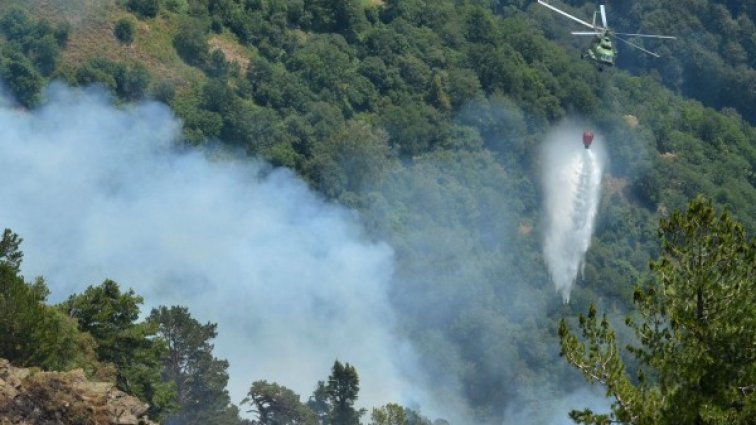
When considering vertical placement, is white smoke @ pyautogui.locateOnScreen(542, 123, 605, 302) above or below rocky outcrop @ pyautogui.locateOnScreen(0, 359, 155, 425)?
above

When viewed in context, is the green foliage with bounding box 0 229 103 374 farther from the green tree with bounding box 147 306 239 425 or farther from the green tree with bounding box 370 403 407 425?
the green tree with bounding box 370 403 407 425

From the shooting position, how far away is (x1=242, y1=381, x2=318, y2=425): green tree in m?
89.1

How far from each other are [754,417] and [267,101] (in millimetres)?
101756

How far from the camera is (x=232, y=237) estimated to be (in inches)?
4719

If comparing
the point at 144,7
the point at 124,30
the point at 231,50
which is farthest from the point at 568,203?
the point at 124,30

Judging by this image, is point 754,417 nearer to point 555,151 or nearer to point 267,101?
point 267,101

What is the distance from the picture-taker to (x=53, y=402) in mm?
57562

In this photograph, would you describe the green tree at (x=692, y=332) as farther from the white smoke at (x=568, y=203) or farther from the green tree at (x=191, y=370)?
the white smoke at (x=568, y=203)

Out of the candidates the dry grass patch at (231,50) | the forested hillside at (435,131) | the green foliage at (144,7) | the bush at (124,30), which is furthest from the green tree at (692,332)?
the dry grass patch at (231,50)

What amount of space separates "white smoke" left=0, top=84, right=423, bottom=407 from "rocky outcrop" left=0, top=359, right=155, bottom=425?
163 feet

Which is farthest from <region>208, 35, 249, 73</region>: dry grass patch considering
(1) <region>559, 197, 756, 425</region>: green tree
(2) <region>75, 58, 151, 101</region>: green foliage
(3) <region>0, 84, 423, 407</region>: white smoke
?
(1) <region>559, 197, 756, 425</region>: green tree

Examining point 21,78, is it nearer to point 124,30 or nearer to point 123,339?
point 124,30

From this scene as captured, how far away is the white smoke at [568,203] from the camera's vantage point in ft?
488

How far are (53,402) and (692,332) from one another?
20.8 metres
